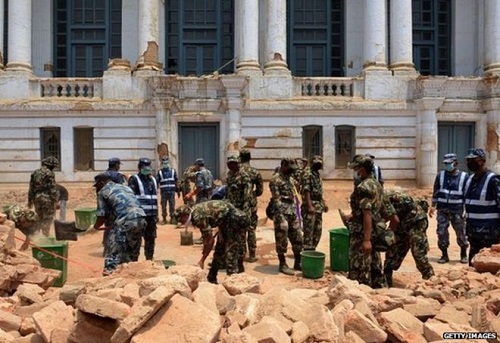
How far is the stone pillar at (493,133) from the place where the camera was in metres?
16.2

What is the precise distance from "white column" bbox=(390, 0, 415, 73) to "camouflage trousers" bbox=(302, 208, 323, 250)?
1042cm

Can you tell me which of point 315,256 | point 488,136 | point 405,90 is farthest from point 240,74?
point 315,256

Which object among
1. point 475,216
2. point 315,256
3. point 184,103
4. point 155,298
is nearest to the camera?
point 155,298

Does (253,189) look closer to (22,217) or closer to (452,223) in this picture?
(452,223)

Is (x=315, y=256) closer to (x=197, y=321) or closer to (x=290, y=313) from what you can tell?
(x=290, y=313)

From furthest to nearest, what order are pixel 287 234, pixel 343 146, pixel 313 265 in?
pixel 343 146 < pixel 287 234 < pixel 313 265

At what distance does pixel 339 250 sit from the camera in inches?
297

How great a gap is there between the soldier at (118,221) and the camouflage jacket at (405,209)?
350 cm

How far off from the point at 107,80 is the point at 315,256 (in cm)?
1217

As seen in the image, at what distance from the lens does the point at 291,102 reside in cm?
1625

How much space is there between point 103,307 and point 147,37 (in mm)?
14700

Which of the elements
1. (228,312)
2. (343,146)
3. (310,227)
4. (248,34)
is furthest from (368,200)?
(248,34)

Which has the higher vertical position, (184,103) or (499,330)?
(184,103)

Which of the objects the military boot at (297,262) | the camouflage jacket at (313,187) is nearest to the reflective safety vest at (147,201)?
the military boot at (297,262)
